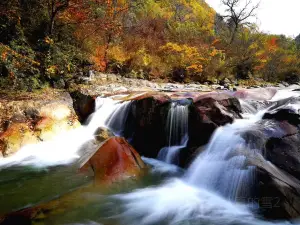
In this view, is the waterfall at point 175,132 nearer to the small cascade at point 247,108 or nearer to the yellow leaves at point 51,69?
the small cascade at point 247,108

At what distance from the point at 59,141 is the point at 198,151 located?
14.5 feet

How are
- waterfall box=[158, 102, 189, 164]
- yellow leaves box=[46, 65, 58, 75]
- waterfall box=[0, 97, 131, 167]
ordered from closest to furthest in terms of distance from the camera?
1. waterfall box=[0, 97, 131, 167]
2. waterfall box=[158, 102, 189, 164]
3. yellow leaves box=[46, 65, 58, 75]

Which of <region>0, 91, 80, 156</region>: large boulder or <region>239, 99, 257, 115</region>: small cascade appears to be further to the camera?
<region>239, 99, 257, 115</region>: small cascade

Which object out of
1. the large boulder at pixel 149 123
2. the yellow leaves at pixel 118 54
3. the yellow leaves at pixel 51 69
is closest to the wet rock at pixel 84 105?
the yellow leaves at pixel 51 69

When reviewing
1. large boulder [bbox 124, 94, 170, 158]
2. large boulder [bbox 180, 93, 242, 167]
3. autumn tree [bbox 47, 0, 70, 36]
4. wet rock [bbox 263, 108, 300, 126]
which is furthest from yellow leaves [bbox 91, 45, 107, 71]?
wet rock [bbox 263, 108, 300, 126]

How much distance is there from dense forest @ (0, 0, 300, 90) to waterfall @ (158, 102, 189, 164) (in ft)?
17.4

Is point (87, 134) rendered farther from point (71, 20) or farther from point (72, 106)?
point (71, 20)

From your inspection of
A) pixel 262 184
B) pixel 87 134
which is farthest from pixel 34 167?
pixel 262 184

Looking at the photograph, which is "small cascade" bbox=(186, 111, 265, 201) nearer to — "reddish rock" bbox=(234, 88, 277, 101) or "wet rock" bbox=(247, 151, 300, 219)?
"wet rock" bbox=(247, 151, 300, 219)

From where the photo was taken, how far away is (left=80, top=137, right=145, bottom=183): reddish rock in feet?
16.0

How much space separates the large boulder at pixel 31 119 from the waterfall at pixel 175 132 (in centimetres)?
349

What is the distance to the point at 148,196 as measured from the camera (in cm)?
470

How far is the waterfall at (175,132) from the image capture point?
253 inches

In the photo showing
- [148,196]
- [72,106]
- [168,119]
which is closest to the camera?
[148,196]
